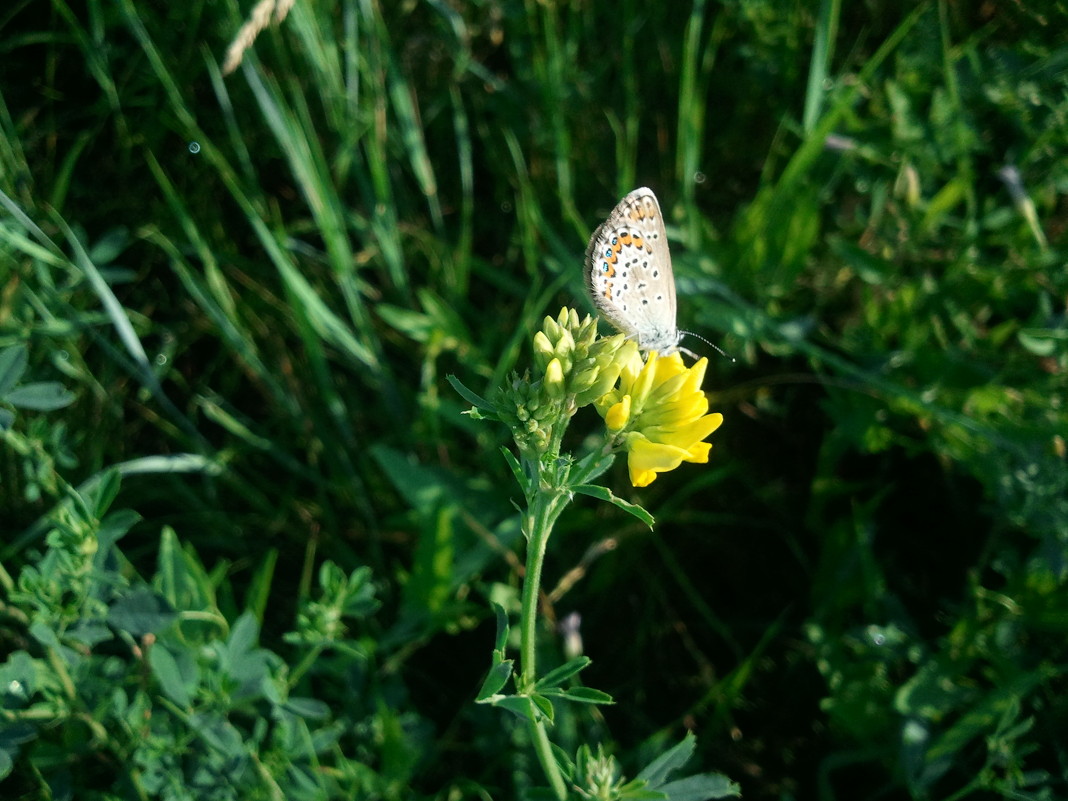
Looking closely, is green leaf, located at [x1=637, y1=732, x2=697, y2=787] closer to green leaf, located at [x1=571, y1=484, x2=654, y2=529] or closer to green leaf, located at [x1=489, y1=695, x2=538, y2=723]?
green leaf, located at [x1=489, y1=695, x2=538, y2=723]

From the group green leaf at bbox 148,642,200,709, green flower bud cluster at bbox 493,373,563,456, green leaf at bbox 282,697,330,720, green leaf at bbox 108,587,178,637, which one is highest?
green flower bud cluster at bbox 493,373,563,456

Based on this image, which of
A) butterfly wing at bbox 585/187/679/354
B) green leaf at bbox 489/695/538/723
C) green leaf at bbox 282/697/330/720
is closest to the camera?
green leaf at bbox 489/695/538/723

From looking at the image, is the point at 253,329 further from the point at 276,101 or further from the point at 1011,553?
the point at 1011,553

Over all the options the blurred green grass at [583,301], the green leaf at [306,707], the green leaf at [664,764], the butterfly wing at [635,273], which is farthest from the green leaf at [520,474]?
the blurred green grass at [583,301]

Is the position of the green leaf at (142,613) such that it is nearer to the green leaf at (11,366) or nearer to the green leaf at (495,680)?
the green leaf at (11,366)

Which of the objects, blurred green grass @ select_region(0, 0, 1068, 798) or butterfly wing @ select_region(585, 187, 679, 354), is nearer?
butterfly wing @ select_region(585, 187, 679, 354)

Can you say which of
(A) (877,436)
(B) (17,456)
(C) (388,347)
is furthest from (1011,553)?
(B) (17,456)

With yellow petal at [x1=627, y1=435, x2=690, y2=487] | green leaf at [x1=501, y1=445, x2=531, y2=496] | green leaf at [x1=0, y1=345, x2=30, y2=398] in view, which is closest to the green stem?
green leaf at [x1=501, y1=445, x2=531, y2=496]
